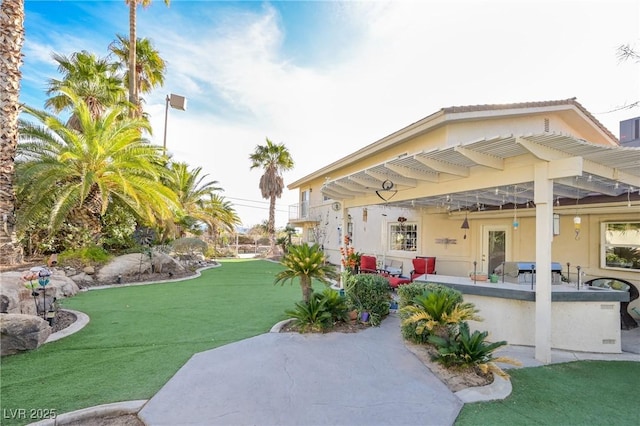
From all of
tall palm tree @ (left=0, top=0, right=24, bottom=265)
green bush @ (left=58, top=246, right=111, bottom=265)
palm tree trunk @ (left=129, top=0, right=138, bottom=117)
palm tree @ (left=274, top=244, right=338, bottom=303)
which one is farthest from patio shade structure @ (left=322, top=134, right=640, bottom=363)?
palm tree trunk @ (left=129, top=0, right=138, bottom=117)

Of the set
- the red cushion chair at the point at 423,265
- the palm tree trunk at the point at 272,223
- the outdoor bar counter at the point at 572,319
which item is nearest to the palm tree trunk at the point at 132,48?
the palm tree trunk at the point at 272,223

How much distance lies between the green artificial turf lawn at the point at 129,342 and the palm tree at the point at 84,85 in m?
10.3

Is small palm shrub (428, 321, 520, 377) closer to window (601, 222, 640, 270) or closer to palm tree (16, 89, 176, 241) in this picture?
window (601, 222, 640, 270)

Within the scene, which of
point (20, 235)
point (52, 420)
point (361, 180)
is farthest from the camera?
point (20, 235)

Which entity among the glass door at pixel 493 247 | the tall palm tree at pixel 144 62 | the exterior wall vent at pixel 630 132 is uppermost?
the tall palm tree at pixel 144 62

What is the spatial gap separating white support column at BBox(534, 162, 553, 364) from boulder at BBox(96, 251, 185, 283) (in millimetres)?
13262

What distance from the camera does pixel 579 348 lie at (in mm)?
5699

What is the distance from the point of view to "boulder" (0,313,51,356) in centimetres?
467

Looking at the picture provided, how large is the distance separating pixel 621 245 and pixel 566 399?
6763mm

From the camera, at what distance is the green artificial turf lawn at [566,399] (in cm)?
337

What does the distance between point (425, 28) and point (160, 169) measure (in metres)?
12.3

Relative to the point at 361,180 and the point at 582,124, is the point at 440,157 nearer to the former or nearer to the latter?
the point at 361,180

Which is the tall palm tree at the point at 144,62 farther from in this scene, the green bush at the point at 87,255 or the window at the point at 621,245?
the window at the point at 621,245

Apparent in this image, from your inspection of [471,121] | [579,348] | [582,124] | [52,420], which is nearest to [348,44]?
[471,121]
